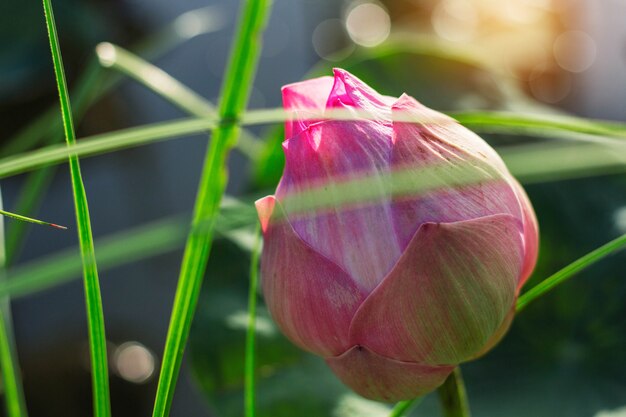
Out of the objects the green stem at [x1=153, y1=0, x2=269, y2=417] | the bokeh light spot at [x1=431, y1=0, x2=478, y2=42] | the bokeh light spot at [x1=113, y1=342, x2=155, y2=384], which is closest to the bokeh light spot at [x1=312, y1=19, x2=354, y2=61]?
the bokeh light spot at [x1=431, y1=0, x2=478, y2=42]

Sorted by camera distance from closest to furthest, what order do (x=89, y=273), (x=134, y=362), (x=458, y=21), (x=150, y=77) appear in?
(x=89, y=273) < (x=150, y=77) < (x=134, y=362) < (x=458, y=21)

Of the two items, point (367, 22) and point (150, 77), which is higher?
point (367, 22)

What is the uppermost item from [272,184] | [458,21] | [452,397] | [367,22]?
[367,22]

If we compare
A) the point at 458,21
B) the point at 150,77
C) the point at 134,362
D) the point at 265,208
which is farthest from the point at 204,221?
the point at 458,21

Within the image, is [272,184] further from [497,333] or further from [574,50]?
[574,50]

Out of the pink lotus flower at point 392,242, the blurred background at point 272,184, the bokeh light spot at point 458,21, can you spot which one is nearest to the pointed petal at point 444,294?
the pink lotus flower at point 392,242

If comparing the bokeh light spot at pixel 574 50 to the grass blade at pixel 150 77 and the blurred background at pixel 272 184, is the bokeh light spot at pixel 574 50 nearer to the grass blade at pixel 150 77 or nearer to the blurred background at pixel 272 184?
the blurred background at pixel 272 184
